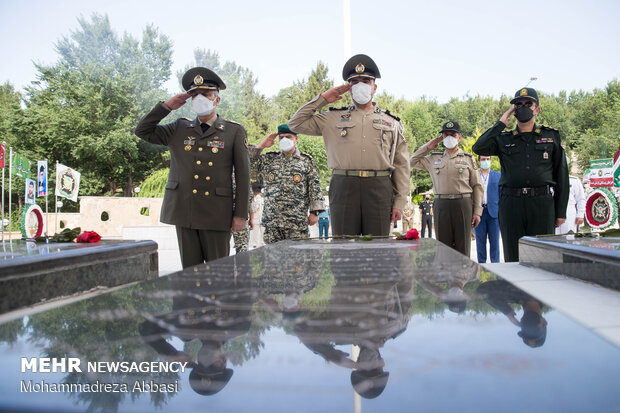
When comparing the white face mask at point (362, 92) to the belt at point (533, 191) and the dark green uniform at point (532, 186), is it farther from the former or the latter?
the belt at point (533, 191)

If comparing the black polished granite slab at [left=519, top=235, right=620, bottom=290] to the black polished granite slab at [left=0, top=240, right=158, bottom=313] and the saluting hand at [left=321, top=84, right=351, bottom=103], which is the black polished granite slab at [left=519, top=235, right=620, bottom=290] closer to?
the black polished granite slab at [left=0, top=240, right=158, bottom=313]

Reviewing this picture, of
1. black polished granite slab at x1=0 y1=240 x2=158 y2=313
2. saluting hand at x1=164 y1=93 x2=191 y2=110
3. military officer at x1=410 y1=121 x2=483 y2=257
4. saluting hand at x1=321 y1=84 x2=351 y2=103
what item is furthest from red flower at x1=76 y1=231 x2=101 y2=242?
military officer at x1=410 y1=121 x2=483 y2=257

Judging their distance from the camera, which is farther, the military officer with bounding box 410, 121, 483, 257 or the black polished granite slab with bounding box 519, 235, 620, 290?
the military officer with bounding box 410, 121, 483, 257

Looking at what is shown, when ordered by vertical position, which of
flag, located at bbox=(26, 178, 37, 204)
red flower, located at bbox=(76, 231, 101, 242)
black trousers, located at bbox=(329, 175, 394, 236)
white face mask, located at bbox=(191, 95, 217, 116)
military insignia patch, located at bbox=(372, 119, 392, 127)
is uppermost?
white face mask, located at bbox=(191, 95, 217, 116)

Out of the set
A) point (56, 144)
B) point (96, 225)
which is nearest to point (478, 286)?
point (96, 225)

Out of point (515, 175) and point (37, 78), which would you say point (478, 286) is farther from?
point (37, 78)

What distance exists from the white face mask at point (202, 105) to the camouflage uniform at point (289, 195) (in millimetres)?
1817

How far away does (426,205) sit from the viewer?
16141 millimetres

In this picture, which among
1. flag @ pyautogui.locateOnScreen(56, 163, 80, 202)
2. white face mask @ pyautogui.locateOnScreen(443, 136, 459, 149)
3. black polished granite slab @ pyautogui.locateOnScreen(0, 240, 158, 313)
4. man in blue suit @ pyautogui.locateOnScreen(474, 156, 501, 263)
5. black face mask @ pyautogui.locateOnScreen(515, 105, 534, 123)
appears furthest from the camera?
flag @ pyautogui.locateOnScreen(56, 163, 80, 202)

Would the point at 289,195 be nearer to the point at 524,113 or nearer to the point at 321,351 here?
the point at 524,113

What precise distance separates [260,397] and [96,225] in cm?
2453

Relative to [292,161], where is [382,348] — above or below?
below

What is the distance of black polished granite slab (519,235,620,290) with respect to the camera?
4.67 feet

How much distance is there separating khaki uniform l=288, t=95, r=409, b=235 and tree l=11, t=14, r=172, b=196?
3016 centimetres
